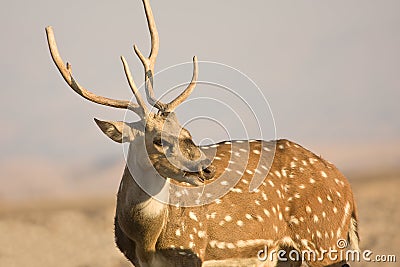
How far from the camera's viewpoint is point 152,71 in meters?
10.7

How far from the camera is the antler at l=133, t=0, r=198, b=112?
10133mm

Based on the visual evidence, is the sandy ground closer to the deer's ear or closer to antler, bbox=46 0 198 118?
antler, bbox=46 0 198 118

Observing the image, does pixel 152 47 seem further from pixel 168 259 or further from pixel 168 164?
pixel 168 259

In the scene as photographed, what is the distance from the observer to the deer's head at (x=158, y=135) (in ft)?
31.8

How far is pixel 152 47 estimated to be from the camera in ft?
36.2

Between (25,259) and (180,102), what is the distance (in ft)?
33.8

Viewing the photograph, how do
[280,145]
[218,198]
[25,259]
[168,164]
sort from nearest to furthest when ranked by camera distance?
[168,164]
[218,198]
[280,145]
[25,259]

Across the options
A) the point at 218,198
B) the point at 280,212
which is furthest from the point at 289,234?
the point at 218,198

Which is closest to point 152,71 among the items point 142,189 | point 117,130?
point 117,130

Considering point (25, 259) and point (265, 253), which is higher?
point (265, 253)

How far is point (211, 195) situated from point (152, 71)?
1.61m

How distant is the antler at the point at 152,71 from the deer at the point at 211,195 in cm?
1

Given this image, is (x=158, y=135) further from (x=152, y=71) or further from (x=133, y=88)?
(x=152, y=71)

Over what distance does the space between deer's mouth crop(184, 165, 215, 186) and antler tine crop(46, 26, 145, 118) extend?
0.88m
